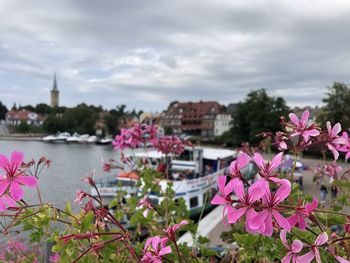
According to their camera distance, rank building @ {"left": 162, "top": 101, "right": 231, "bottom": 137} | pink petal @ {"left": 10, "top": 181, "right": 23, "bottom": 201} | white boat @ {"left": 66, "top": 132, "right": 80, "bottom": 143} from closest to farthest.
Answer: pink petal @ {"left": 10, "top": 181, "right": 23, "bottom": 201} → building @ {"left": 162, "top": 101, "right": 231, "bottom": 137} → white boat @ {"left": 66, "top": 132, "right": 80, "bottom": 143}

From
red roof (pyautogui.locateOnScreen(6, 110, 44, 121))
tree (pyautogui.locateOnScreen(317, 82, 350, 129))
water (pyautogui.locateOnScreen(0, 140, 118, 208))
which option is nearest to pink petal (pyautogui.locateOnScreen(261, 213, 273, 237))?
water (pyautogui.locateOnScreen(0, 140, 118, 208))

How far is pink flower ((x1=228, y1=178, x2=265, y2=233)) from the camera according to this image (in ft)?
3.49

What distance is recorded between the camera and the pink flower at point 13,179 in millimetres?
1270

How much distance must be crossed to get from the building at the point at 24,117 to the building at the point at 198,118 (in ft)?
161

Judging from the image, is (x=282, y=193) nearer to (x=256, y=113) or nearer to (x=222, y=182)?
(x=222, y=182)

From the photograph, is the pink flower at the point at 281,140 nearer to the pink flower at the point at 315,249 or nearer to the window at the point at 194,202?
the pink flower at the point at 315,249

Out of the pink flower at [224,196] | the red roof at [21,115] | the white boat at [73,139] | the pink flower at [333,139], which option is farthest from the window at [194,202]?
the red roof at [21,115]

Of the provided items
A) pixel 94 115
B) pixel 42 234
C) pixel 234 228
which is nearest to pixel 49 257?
pixel 42 234

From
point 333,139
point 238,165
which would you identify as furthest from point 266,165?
point 333,139

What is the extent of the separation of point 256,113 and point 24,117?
9351 centimetres

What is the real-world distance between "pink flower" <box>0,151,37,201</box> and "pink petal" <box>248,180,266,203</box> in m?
0.65

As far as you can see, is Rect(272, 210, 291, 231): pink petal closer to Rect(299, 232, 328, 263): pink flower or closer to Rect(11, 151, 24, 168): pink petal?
Rect(299, 232, 328, 263): pink flower

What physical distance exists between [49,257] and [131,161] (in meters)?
1.66

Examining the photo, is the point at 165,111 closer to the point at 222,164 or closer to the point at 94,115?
the point at 94,115
